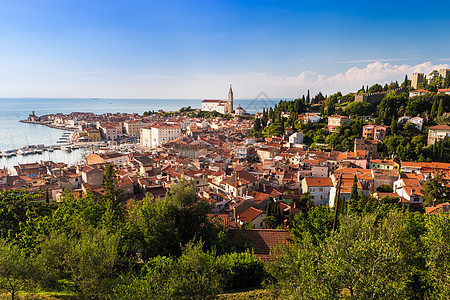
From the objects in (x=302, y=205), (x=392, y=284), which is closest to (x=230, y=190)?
(x=302, y=205)

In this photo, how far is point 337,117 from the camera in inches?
1661

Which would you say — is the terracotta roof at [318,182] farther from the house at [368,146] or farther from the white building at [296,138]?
the white building at [296,138]

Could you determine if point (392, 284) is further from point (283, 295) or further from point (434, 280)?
point (434, 280)

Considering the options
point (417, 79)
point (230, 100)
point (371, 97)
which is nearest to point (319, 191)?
point (371, 97)

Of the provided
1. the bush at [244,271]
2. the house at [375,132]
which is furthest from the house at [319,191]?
the house at [375,132]

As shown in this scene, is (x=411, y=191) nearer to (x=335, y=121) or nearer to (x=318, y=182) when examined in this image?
(x=318, y=182)

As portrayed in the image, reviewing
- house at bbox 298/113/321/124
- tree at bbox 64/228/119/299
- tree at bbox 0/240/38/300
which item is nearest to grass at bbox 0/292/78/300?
tree at bbox 0/240/38/300

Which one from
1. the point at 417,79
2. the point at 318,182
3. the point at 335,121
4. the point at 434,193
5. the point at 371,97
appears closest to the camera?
the point at 434,193

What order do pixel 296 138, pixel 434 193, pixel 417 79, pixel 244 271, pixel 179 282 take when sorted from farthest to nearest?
pixel 417 79 < pixel 296 138 < pixel 434 193 < pixel 244 271 < pixel 179 282

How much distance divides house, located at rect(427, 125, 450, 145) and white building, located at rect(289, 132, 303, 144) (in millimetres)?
16015

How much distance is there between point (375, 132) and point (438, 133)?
693cm

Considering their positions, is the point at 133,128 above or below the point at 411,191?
below

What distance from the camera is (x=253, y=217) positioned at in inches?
647

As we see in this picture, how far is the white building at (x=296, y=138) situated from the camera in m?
40.1
